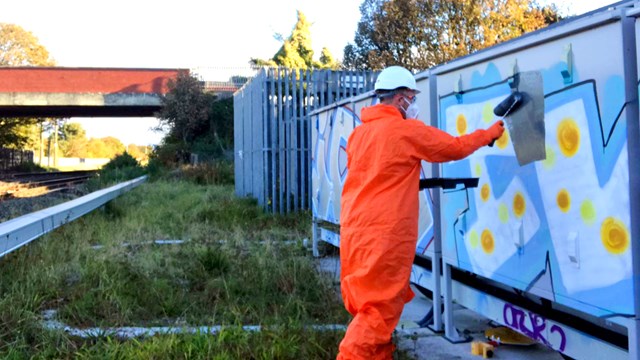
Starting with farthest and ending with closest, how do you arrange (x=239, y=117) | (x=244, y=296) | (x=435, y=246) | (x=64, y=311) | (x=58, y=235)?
(x=239, y=117) → (x=58, y=235) → (x=244, y=296) → (x=64, y=311) → (x=435, y=246)

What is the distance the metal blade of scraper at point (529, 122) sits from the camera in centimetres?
341

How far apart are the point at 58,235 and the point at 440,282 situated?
6.58 meters

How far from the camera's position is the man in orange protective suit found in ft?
12.1

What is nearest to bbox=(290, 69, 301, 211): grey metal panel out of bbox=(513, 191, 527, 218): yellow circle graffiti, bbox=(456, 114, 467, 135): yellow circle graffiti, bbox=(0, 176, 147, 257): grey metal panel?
bbox=(0, 176, 147, 257): grey metal panel

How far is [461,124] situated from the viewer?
14.3 feet

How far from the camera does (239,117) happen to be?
17.6m

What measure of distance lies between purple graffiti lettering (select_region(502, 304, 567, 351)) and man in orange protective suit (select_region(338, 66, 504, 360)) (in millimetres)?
632

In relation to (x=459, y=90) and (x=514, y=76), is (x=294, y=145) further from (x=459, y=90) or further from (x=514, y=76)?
(x=514, y=76)

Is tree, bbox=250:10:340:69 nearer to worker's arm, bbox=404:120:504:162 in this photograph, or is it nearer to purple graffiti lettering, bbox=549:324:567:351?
worker's arm, bbox=404:120:504:162

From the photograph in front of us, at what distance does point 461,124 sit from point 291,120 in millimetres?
8595

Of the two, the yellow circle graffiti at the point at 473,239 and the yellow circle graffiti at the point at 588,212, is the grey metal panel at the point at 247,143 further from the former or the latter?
the yellow circle graffiti at the point at 588,212

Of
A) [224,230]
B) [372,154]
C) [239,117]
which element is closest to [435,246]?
[372,154]

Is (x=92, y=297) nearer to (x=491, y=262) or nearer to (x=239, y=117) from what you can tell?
(x=491, y=262)

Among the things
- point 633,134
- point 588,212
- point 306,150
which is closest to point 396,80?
point 588,212
